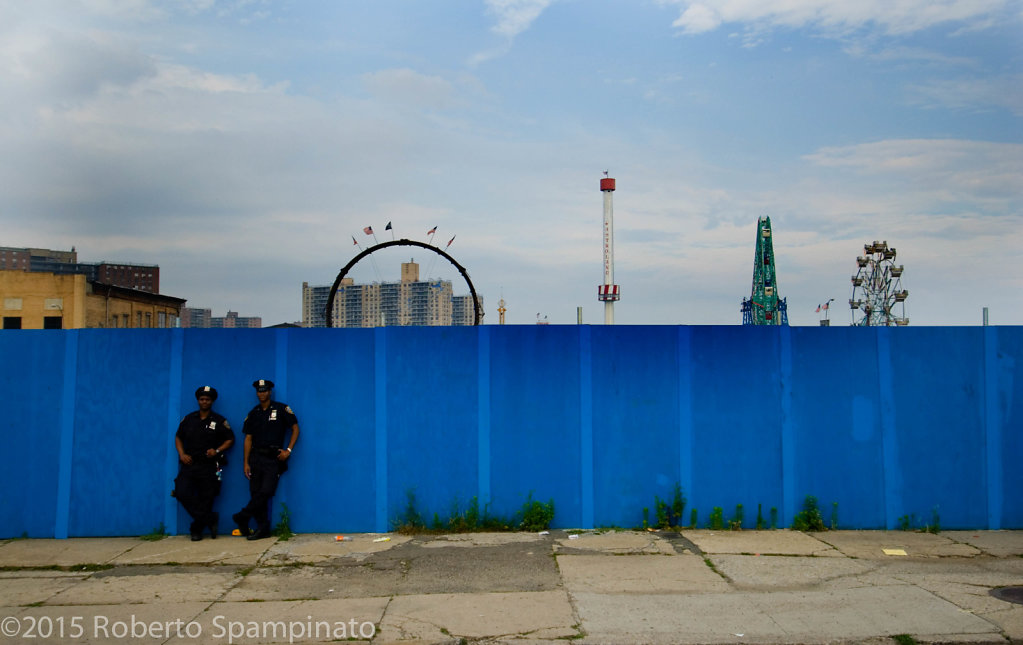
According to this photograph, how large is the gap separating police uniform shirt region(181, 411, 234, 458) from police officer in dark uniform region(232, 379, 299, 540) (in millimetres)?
314

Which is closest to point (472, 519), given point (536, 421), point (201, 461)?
point (536, 421)

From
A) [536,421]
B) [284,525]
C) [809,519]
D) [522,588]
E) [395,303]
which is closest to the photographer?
[522,588]

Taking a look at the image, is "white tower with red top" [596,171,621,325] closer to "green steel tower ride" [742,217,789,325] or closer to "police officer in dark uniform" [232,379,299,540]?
"green steel tower ride" [742,217,789,325]

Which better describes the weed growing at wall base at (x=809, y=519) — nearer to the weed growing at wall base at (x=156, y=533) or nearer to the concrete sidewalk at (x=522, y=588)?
the concrete sidewalk at (x=522, y=588)

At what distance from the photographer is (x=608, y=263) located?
70.8 metres

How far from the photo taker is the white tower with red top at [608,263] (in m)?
68.2

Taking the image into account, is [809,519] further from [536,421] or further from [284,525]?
[284,525]

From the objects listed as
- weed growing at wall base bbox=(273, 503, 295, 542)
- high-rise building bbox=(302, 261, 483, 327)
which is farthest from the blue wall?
high-rise building bbox=(302, 261, 483, 327)

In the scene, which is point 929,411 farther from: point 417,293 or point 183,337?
point 417,293

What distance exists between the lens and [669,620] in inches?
221

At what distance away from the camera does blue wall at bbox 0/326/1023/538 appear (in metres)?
8.54

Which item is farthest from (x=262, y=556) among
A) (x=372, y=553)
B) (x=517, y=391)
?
(x=517, y=391)

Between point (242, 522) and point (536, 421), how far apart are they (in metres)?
3.39

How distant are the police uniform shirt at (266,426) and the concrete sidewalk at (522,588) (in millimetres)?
1074
